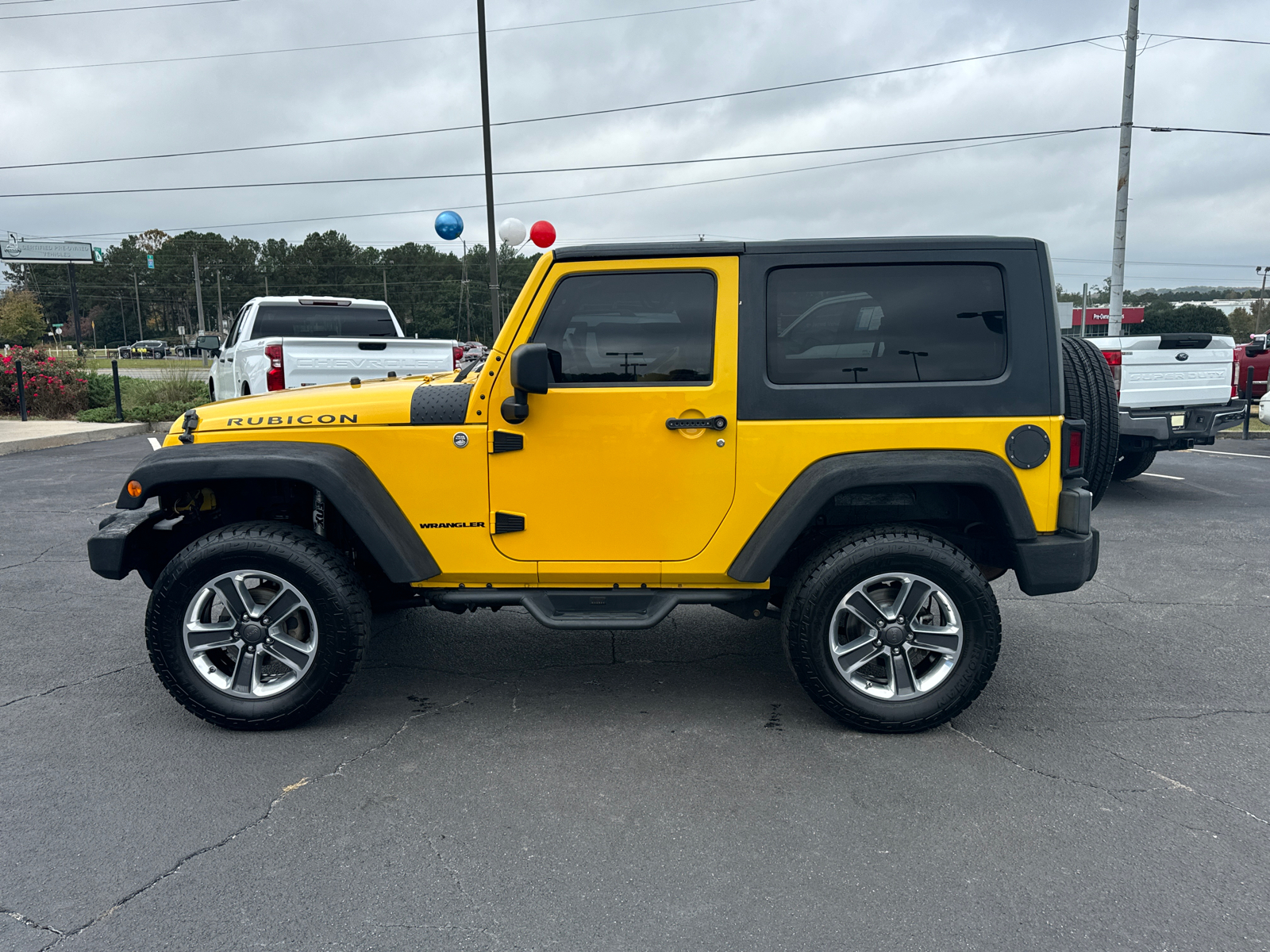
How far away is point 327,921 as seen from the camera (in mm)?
2467

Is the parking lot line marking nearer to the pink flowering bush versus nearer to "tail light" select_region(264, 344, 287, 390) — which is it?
"tail light" select_region(264, 344, 287, 390)

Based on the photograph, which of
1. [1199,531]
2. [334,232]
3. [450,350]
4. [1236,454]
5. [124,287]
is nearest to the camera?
[1199,531]

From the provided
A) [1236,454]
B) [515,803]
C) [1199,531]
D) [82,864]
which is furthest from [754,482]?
[1236,454]

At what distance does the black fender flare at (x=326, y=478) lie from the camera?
137 inches

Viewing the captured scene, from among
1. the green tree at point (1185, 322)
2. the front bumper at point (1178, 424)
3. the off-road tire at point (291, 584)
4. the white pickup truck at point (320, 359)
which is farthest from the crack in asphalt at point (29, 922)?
the green tree at point (1185, 322)

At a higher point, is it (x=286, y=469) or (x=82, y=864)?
(x=286, y=469)

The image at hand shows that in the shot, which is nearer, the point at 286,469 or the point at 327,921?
the point at 327,921

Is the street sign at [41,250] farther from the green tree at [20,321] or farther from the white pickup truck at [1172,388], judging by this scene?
the white pickup truck at [1172,388]

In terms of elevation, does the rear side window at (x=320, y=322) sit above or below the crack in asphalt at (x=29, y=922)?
above

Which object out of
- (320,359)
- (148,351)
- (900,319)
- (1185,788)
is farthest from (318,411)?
(148,351)

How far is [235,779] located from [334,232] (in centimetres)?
10335

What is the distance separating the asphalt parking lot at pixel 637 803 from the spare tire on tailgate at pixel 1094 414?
3.45 feet

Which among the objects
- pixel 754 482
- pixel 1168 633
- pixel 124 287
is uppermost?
pixel 124 287

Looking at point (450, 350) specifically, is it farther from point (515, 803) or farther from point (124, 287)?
point (124, 287)
